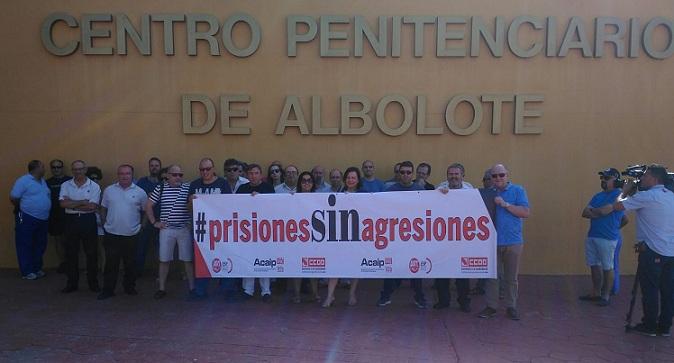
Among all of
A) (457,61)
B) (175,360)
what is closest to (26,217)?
(175,360)

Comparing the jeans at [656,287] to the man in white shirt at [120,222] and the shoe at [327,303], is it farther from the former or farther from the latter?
the man in white shirt at [120,222]

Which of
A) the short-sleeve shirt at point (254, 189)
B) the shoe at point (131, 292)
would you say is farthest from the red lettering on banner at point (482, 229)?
the shoe at point (131, 292)

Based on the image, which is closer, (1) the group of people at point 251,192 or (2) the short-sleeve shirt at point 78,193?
(1) the group of people at point 251,192

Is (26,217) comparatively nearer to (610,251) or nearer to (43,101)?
(43,101)

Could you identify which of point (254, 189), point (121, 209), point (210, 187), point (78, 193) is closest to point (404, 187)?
point (254, 189)

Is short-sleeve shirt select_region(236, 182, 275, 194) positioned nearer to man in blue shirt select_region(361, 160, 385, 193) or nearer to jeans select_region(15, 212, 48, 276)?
man in blue shirt select_region(361, 160, 385, 193)

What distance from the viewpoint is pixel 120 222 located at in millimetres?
6812

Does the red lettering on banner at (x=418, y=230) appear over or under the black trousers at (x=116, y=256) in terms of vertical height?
over

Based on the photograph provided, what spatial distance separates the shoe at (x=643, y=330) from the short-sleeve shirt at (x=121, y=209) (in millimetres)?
6383

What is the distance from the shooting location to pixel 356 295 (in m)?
7.02

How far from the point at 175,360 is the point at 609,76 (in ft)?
25.2

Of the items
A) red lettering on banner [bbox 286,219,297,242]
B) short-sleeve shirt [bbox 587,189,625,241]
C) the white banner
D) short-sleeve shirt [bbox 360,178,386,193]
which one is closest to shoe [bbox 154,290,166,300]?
the white banner

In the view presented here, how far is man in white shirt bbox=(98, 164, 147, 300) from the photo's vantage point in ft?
22.4

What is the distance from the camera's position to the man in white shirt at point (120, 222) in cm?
682
